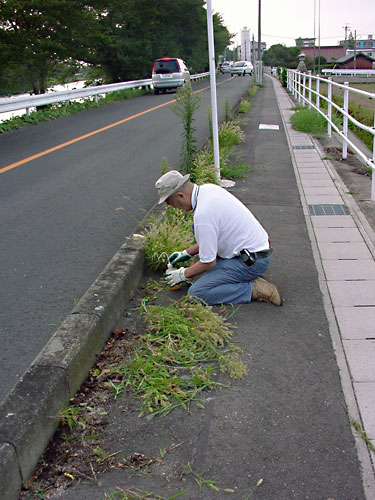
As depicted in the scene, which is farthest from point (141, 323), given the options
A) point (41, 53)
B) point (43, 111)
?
point (41, 53)

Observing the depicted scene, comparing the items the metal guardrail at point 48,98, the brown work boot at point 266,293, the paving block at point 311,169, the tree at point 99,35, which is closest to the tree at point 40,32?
the tree at point 99,35

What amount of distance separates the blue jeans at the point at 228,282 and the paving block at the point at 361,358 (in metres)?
0.96

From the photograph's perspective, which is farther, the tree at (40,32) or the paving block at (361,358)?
the tree at (40,32)

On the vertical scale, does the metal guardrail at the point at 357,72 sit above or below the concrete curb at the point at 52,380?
above

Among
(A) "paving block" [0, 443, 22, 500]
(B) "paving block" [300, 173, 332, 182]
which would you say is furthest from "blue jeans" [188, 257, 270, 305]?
(B) "paving block" [300, 173, 332, 182]

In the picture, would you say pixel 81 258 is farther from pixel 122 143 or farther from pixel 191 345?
pixel 122 143

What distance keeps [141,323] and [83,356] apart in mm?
842

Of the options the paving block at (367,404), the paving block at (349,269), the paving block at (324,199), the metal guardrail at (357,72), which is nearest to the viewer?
the paving block at (367,404)

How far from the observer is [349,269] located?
16.8 ft

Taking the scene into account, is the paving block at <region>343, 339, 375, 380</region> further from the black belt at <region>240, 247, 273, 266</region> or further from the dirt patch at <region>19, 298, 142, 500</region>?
the dirt patch at <region>19, 298, 142, 500</region>

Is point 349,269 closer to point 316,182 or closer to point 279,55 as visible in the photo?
point 316,182

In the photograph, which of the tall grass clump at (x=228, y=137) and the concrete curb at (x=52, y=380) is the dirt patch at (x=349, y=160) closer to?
the tall grass clump at (x=228, y=137)

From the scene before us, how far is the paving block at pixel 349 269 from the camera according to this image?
16.1 feet

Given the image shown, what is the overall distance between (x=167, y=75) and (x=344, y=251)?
24.9m
